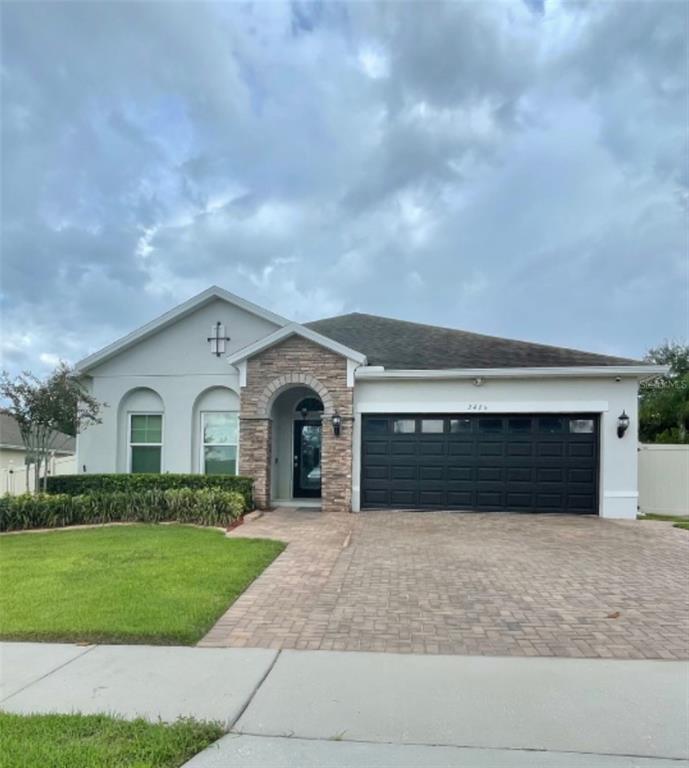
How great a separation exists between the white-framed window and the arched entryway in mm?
1195

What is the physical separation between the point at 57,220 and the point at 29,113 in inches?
194

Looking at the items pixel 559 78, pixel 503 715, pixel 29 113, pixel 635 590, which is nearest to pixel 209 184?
pixel 29 113

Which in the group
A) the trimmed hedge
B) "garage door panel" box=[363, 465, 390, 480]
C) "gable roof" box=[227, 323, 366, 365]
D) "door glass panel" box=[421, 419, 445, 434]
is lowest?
the trimmed hedge

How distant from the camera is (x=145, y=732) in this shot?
3338mm

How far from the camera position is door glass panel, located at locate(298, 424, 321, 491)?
1582cm

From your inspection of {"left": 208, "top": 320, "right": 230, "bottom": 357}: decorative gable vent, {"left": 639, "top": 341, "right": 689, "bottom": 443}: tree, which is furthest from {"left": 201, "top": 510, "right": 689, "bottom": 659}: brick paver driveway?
{"left": 639, "top": 341, "right": 689, "bottom": 443}: tree

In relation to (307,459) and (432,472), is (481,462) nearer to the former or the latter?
(432,472)

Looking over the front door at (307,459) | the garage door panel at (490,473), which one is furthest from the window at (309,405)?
the garage door panel at (490,473)

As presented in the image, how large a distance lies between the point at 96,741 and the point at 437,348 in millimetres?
13903

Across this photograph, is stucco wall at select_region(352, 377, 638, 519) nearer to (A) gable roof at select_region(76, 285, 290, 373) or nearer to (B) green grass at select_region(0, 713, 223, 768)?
(A) gable roof at select_region(76, 285, 290, 373)

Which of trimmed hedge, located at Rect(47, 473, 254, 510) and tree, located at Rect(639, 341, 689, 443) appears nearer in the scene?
trimmed hedge, located at Rect(47, 473, 254, 510)

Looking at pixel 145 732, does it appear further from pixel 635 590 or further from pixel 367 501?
pixel 367 501

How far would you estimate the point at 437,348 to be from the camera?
1611 cm

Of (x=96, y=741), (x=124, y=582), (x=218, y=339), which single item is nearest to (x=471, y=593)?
(x=124, y=582)
